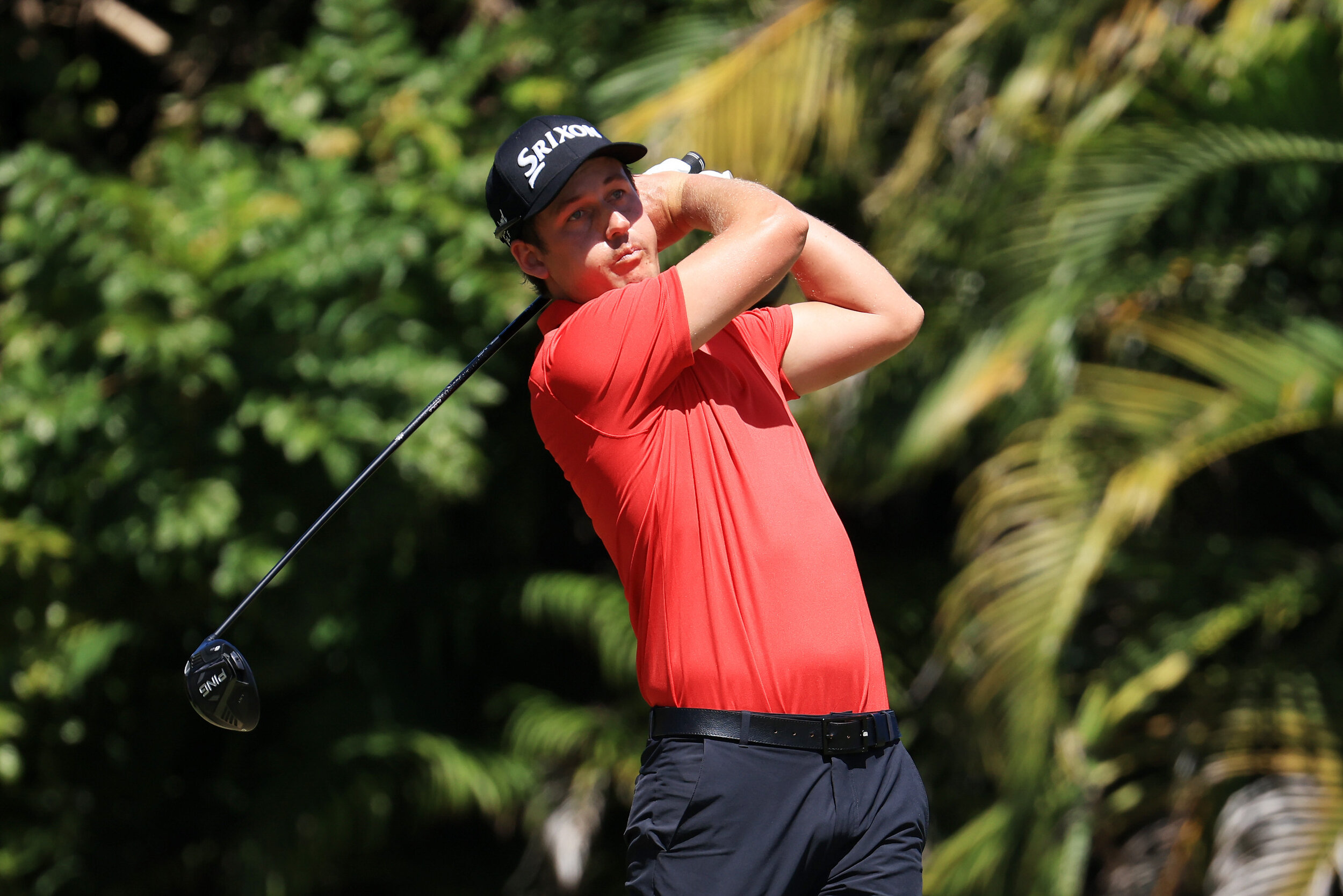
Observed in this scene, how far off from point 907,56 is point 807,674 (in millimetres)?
4837

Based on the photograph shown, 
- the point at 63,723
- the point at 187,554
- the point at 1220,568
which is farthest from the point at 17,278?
the point at 1220,568

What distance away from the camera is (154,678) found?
6.46 m

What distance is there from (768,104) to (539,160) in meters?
3.54

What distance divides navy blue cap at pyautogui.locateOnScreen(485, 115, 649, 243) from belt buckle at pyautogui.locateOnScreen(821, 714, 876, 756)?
0.93 meters

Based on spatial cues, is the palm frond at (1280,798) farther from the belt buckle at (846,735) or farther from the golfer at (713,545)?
the belt buckle at (846,735)

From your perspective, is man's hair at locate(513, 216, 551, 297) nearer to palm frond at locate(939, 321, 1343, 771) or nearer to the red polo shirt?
the red polo shirt

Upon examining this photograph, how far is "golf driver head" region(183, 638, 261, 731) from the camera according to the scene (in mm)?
2420

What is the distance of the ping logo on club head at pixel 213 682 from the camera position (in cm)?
244

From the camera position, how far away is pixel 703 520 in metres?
2.10

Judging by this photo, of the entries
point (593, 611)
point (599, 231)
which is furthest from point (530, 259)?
point (593, 611)

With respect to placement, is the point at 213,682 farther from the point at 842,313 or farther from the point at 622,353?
the point at 842,313

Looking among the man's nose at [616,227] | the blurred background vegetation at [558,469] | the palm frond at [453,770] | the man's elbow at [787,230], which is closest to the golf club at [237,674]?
the man's nose at [616,227]

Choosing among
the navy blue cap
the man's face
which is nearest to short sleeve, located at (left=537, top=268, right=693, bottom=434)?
the man's face

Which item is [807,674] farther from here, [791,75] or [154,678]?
[154,678]
